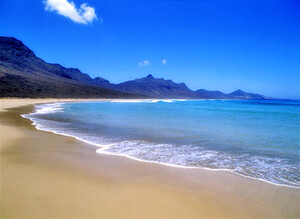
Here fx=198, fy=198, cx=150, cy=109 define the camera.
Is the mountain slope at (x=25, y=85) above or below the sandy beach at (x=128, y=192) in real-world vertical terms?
above

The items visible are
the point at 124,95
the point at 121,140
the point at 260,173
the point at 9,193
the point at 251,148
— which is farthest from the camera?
the point at 124,95

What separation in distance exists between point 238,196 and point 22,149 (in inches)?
231

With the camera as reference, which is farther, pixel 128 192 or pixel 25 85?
pixel 25 85

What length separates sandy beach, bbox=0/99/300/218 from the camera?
9.05 feet

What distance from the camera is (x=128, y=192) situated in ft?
10.9

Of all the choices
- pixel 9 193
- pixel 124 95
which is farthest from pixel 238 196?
pixel 124 95

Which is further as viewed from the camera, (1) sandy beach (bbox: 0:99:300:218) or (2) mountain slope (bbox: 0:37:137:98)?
(2) mountain slope (bbox: 0:37:137:98)

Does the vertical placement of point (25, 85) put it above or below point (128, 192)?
above

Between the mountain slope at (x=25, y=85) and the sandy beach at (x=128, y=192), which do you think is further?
the mountain slope at (x=25, y=85)

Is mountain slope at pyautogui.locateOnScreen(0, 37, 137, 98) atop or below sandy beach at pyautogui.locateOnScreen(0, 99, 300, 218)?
atop

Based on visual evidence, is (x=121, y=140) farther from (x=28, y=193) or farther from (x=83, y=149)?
(x=28, y=193)

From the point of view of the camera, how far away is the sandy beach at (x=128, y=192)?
2758 mm

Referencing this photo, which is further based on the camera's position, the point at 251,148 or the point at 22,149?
the point at 251,148

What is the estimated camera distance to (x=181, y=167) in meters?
4.66
